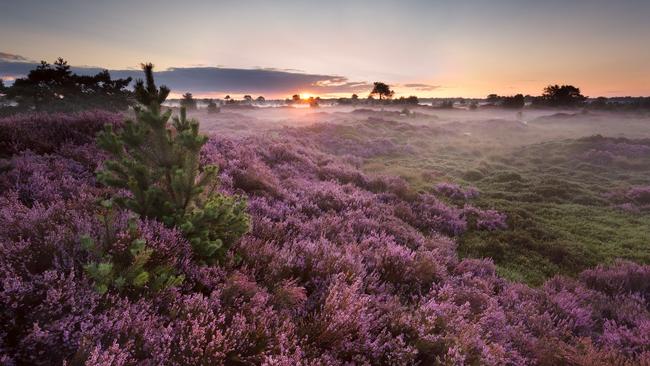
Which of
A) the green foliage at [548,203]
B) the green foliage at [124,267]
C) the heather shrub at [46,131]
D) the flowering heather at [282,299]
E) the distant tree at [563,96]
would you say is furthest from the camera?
the distant tree at [563,96]

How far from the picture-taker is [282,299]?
13.3ft

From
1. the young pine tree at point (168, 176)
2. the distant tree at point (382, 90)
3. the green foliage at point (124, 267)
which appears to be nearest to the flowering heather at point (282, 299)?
the green foliage at point (124, 267)

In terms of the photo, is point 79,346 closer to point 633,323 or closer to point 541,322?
point 541,322

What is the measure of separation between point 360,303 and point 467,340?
135 cm

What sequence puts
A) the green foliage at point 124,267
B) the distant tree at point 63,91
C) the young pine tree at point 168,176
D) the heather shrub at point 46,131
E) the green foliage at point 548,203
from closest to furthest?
the green foliage at point 124,267 → the young pine tree at point 168,176 → the heather shrub at point 46,131 → the green foliage at point 548,203 → the distant tree at point 63,91

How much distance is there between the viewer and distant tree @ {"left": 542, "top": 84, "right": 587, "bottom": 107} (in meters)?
72.2

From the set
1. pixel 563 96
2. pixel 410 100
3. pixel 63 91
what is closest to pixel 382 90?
pixel 410 100

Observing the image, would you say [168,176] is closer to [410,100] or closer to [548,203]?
[548,203]

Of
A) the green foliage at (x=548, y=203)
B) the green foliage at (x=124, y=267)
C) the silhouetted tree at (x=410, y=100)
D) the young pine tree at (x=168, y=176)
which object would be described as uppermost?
the silhouetted tree at (x=410, y=100)

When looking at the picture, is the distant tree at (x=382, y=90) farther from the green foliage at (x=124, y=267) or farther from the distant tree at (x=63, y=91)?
the green foliage at (x=124, y=267)

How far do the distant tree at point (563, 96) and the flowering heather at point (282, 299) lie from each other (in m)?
Answer: 81.8

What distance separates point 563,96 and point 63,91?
87807mm

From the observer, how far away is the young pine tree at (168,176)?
12.3 feet

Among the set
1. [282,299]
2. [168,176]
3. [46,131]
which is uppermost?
[46,131]
